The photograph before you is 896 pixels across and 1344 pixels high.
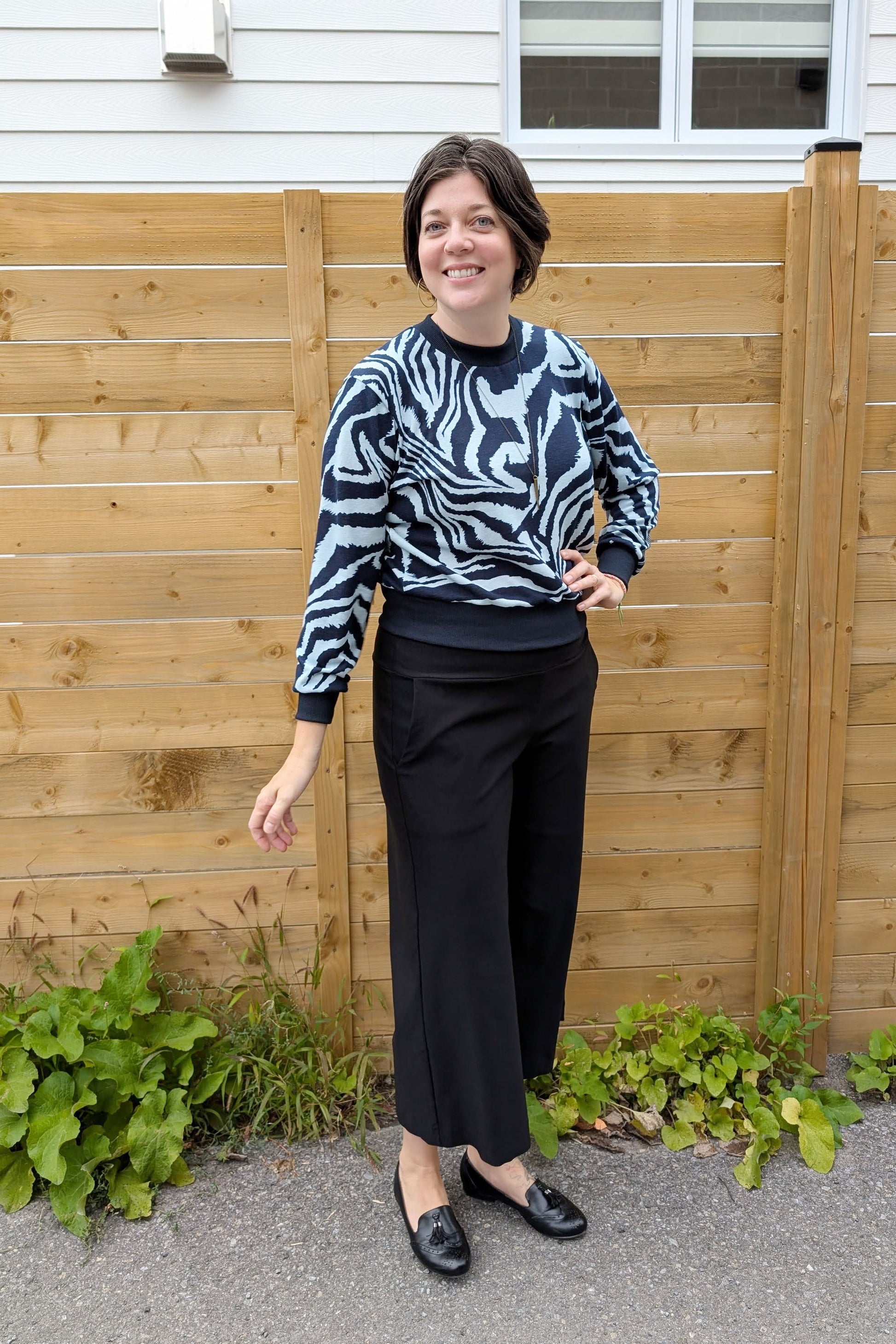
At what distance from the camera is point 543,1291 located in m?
1.79

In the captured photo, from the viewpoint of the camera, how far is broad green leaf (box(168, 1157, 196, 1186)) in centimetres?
205

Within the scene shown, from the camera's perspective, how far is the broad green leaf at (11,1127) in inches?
78.5

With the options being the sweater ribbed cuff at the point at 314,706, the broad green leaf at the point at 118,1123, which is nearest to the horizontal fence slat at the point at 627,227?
the sweater ribbed cuff at the point at 314,706

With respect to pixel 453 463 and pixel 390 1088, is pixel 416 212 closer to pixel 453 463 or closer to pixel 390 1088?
pixel 453 463

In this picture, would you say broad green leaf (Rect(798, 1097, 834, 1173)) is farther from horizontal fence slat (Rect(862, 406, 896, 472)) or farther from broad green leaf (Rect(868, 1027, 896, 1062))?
horizontal fence slat (Rect(862, 406, 896, 472))

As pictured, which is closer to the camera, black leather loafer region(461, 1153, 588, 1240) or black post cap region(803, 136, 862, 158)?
black leather loafer region(461, 1153, 588, 1240)

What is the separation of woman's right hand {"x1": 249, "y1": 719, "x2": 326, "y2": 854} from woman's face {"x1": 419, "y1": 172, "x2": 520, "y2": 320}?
76 centimetres

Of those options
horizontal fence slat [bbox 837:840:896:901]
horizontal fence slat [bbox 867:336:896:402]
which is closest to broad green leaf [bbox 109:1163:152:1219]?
horizontal fence slat [bbox 837:840:896:901]

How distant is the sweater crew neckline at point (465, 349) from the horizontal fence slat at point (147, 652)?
77 centimetres

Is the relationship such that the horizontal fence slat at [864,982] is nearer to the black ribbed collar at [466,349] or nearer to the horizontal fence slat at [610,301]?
the horizontal fence slat at [610,301]

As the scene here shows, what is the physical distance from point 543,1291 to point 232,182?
3584 mm

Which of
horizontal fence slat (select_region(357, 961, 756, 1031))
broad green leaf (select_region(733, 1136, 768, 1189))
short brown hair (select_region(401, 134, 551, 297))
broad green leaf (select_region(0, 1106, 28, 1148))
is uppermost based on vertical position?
short brown hair (select_region(401, 134, 551, 297))

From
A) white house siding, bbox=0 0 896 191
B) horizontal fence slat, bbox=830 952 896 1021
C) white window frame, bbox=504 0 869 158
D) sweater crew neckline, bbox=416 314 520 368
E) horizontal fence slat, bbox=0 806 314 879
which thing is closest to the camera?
sweater crew neckline, bbox=416 314 520 368

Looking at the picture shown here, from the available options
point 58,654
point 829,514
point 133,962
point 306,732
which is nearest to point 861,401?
point 829,514
